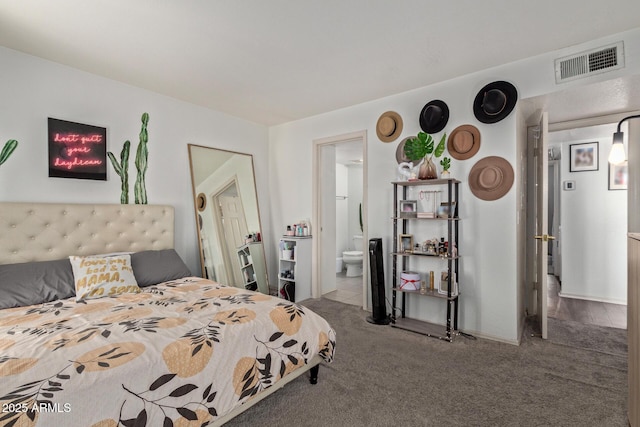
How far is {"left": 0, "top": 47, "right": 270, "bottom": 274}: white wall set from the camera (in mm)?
2570

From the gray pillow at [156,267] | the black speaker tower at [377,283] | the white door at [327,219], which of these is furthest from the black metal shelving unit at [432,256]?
the gray pillow at [156,267]

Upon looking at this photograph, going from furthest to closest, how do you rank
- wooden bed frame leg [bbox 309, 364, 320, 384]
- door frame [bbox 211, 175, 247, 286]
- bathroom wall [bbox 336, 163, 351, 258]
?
bathroom wall [bbox 336, 163, 351, 258] → door frame [bbox 211, 175, 247, 286] → wooden bed frame leg [bbox 309, 364, 320, 384]

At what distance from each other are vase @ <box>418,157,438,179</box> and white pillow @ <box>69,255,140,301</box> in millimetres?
2809

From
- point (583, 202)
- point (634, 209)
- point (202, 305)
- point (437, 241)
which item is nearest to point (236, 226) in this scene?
point (202, 305)

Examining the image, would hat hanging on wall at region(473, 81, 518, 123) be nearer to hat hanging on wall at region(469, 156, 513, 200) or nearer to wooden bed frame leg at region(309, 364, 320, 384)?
hat hanging on wall at region(469, 156, 513, 200)

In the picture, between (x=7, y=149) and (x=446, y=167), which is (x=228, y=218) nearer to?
(x=7, y=149)

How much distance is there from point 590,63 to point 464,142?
1.06m

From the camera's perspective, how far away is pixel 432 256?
3.08m

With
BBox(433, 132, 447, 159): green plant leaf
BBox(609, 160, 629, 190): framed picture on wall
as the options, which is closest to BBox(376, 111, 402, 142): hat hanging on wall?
BBox(433, 132, 447, 159): green plant leaf

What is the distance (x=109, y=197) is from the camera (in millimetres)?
3107

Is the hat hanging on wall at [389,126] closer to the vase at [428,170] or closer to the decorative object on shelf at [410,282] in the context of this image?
the vase at [428,170]

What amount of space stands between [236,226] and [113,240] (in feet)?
4.71

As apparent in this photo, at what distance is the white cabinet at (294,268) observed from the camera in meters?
4.14

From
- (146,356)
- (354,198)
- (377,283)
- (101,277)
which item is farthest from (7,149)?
(354,198)
